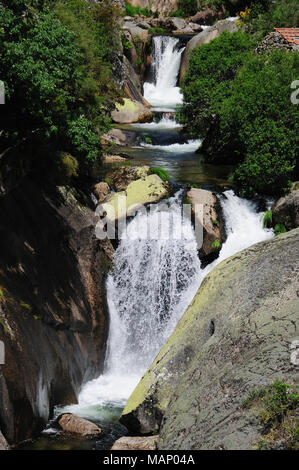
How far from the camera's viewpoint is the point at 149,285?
60.1 ft

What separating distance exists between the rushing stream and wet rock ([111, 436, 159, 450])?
3865 millimetres

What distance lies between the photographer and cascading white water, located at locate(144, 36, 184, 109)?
138 feet

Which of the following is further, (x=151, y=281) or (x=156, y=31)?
(x=156, y=31)

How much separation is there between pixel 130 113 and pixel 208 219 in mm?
16893

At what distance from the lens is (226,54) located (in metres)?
26.3

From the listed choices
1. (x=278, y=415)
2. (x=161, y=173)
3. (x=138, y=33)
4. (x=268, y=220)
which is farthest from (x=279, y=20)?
(x=278, y=415)

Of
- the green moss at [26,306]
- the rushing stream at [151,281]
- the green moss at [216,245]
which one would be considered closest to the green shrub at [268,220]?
the rushing stream at [151,281]

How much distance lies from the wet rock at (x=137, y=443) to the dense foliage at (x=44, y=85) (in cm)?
887

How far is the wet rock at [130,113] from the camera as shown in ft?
111

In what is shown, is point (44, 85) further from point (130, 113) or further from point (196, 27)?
point (196, 27)

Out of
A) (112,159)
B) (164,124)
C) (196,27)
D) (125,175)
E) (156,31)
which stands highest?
(196,27)

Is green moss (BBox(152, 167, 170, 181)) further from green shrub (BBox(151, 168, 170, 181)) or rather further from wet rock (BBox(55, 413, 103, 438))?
wet rock (BBox(55, 413, 103, 438))

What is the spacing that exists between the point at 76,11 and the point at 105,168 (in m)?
10.5
